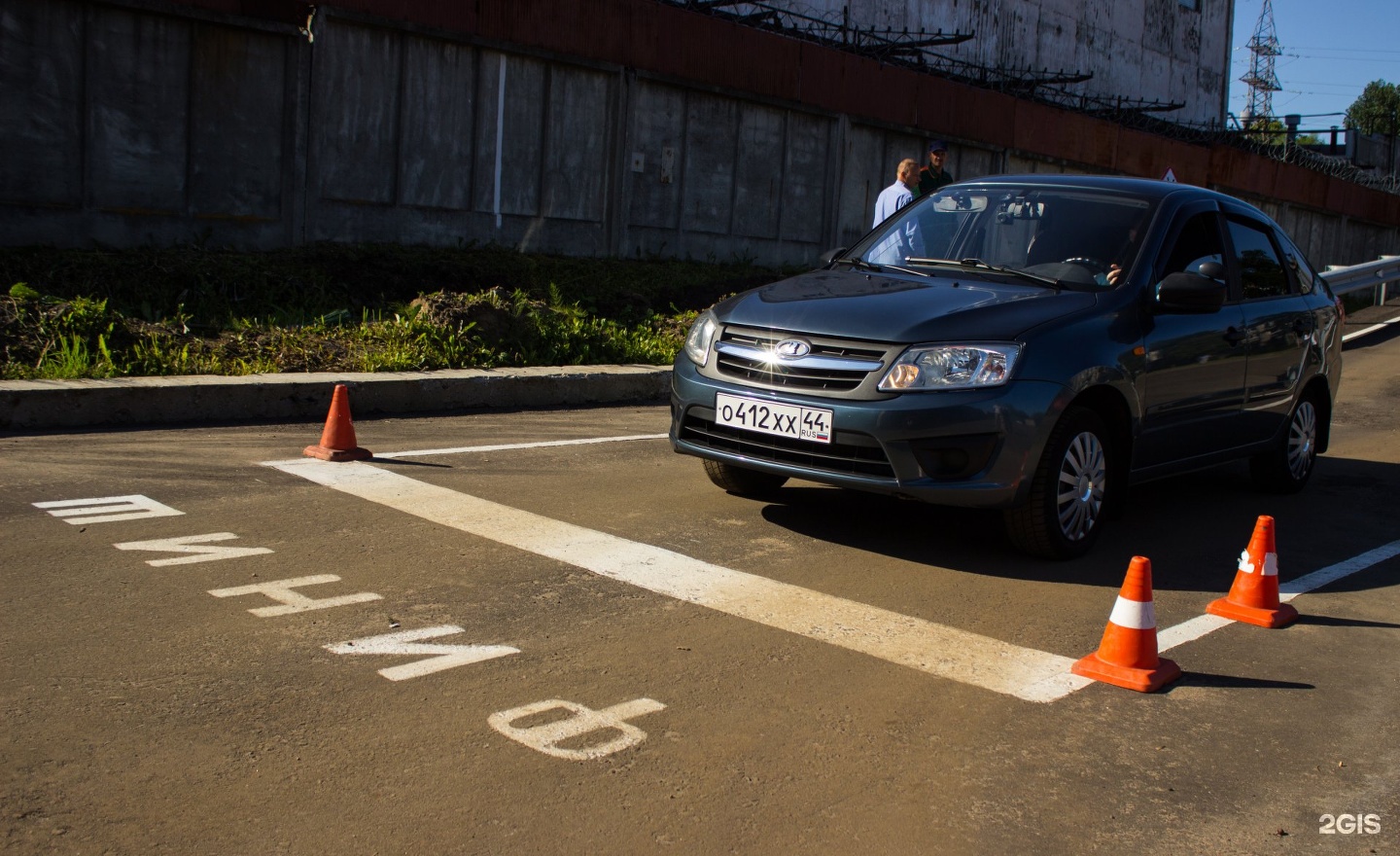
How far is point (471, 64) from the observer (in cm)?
1587

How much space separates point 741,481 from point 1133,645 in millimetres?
2855

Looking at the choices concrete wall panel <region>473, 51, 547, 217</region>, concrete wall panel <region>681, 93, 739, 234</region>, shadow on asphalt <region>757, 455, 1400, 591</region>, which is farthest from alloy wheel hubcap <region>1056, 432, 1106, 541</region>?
concrete wall panel <region>681, 93, 739, 234</region>

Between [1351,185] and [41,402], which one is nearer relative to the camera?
[41,402]

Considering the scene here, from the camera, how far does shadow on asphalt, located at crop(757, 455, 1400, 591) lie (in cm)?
605

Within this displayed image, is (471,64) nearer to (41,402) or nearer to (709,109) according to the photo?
(709,109)

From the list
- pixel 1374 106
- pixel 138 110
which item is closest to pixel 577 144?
pixel 138 110

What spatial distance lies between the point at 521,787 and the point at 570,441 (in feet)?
17.7

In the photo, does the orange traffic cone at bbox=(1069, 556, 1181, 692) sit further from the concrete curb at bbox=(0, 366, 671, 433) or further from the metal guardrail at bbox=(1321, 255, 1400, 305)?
the metal guardrail at bbox=(1321, 255, 1400, 305)

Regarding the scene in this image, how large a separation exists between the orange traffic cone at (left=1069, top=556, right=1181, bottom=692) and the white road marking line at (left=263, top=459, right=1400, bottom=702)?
11cm

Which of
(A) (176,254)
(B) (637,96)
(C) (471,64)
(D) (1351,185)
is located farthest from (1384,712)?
(D) (1351,185)

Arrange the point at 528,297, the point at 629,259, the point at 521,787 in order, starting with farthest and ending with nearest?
the point at 629,259
the point at 528,297
the point at 521,787

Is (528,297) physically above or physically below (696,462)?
above

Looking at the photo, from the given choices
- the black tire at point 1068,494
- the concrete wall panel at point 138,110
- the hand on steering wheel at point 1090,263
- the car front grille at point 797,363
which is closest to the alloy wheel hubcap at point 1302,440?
the hand on steering wheel at point 1090,263

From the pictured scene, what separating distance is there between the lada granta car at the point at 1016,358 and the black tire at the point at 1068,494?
10mm
